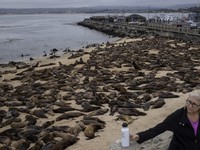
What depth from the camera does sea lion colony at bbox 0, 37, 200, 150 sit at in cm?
1064

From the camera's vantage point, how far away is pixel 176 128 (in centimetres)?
520

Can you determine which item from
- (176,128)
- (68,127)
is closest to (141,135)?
(176,128)

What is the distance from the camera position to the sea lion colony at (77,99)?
10.6m

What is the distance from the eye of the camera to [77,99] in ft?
48.0

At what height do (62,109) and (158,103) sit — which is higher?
(158,103)

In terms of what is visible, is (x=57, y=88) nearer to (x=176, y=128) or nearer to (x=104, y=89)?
(x=104, y=89)

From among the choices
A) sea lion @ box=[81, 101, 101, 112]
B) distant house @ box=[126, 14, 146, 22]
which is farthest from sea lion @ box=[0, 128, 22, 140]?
distant house @ box=[126, 14, 146, 22]

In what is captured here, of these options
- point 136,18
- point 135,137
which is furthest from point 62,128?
point 136,18

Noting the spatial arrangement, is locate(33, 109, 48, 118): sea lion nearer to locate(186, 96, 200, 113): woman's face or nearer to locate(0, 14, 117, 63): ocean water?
locate(186, 96, 200, 113): woman's face

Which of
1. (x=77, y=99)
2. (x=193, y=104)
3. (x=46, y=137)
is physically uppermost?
(x=193, y=104)

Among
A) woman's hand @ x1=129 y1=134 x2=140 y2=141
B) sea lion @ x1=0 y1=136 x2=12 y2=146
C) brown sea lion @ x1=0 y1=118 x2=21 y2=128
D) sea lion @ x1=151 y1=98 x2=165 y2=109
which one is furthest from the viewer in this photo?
sea lion @ x1=151 y1=98 x2=165 y2=109

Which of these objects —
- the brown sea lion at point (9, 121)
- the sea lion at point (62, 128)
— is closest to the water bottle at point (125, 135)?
the sea lion at point (62, 128)

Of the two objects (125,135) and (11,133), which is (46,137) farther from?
(125,135)

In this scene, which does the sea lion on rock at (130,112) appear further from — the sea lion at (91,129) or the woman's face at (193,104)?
the woman's face at (193,104)
